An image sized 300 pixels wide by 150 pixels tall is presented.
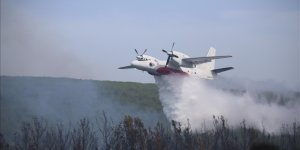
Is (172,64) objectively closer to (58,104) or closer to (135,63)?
(135,63)

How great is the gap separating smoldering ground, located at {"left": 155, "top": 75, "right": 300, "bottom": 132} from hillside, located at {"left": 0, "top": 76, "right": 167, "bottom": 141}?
19.1 metres

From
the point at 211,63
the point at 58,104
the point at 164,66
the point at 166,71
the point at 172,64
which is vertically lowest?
the point at 58,104

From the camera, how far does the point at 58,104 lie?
240 feet

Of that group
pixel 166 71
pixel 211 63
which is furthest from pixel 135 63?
pixel 211 63

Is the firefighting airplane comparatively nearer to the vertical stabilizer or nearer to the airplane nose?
the airplane nose

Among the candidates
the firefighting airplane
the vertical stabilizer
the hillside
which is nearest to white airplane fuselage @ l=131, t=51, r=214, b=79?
the firefighting airplane

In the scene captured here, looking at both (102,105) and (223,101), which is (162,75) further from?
(102,105)

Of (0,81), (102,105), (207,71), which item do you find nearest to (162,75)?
(207,71)

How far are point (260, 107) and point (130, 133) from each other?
49.1 feet

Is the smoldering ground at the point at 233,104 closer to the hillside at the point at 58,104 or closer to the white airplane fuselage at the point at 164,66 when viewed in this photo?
the white airplane fuselage at the point at 164,66

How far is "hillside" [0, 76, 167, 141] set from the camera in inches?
2793

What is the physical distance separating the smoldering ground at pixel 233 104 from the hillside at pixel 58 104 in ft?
62.8

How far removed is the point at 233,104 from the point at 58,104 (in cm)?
2810

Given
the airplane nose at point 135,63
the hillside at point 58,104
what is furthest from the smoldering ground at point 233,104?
the hillside at point 58,104
